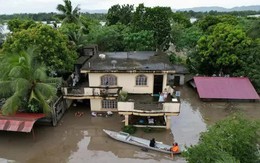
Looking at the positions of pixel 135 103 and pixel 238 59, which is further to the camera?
pixel 238 59

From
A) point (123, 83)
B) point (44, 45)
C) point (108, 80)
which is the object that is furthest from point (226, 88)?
point (44, 45)

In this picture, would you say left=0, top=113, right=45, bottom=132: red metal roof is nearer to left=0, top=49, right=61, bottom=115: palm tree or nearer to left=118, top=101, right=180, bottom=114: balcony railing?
left=0, top=49, right=61, bottom=115: palm tree

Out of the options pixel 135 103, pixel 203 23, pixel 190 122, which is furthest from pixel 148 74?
pixel 203 23

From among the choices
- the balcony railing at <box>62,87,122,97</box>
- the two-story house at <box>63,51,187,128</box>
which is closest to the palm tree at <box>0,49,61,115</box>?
the balcony railing at <box>62,87,122,97</box>

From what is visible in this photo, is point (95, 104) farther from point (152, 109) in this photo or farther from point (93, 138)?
point (152, 109)

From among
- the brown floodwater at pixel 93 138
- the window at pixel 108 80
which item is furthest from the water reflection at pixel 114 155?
the window at pixel 108 80

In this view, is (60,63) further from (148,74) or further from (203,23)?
(203,23)
